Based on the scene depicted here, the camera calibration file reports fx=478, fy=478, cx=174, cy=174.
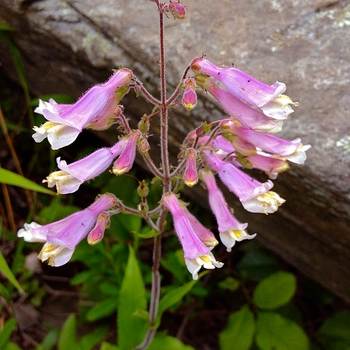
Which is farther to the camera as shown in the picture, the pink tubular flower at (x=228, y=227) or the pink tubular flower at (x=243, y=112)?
the pink tubular flower at (x=228, y=227)

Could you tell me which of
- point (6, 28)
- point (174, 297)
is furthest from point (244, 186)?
point (6, 28)

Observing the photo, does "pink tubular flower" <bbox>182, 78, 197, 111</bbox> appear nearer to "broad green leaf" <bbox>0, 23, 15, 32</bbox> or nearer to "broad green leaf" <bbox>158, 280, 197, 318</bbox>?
"broad green leaf" <bbox>158, 280, 197, 318</bbox>

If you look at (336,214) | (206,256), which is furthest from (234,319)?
(206,256)

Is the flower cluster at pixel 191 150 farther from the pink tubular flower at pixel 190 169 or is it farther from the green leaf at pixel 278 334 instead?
the green leaf at pixel 278 334

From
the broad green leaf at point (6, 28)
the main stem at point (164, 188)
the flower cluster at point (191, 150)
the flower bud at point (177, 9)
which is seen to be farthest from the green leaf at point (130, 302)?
the broad green leaf at point (6, 28)

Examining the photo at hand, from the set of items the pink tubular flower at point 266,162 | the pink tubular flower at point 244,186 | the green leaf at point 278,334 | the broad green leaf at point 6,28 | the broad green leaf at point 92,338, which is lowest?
the broad green leaf at point 92,338

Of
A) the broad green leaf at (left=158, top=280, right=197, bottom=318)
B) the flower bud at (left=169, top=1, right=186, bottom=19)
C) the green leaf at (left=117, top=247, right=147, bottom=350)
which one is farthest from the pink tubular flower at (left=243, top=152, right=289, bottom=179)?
the green leaf at (left=117, top=247, right=147, bottom=350)

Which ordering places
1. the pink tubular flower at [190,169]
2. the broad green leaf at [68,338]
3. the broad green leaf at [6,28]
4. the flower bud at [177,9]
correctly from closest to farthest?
the flower bud at [177,9] < the pink tubular flower at [190,169] < the broad green leaf at [68,338] < the broad green leaf at [6,28]
